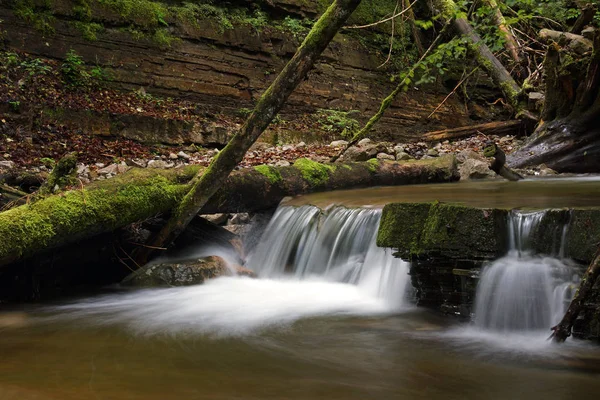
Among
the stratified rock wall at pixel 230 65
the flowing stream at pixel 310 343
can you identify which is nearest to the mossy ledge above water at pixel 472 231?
the flowing stream at pixel 310 343

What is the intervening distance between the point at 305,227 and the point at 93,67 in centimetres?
757

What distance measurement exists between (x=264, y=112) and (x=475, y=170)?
527 centimetres

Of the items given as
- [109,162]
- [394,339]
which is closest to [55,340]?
[394,339]

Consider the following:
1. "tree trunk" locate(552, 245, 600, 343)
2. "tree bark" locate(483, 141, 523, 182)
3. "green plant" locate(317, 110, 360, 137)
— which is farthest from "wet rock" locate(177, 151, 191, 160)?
"tree trunk" locate(552, 245, 600, 343)

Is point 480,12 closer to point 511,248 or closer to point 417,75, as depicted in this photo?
point 511,248

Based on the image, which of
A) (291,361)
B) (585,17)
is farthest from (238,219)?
(585,17)

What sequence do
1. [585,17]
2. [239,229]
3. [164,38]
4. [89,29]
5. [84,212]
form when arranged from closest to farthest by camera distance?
1. [84,212]
2. [239,229]
3. [585,17]
4. [89,29]
5. [164,38]

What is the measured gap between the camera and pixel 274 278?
6.24 m

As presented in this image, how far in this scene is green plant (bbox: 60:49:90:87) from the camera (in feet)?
35.5

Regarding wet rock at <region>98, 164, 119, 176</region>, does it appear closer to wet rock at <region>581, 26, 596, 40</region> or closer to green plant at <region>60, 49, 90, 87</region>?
green plant at <region>60, 49, 90, 87</region>

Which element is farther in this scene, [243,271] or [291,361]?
[243,271]

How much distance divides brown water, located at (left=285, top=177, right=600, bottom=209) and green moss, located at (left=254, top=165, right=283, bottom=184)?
1.17ft

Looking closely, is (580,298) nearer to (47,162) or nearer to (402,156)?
(402,156)

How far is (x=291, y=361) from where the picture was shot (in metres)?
3.36
